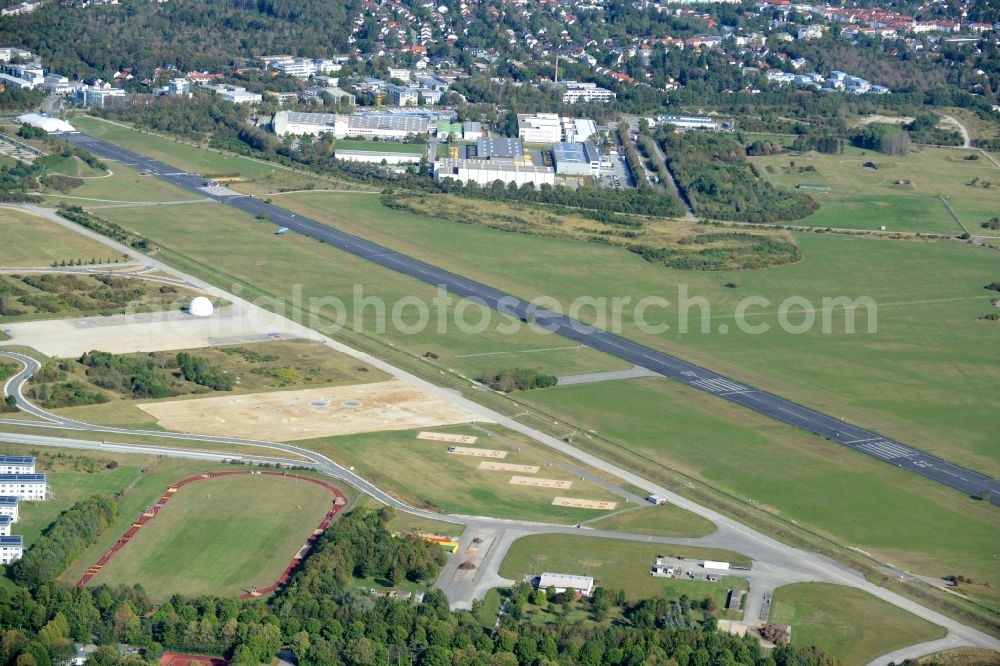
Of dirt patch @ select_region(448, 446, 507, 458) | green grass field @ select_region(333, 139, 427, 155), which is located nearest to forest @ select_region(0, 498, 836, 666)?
dirt patch @ select_region(448, 446, 507, 458)

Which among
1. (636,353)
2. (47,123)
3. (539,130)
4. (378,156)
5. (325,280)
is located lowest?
(636,353)

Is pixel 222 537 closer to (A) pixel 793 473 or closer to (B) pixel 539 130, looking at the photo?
(A) pixel 793 473

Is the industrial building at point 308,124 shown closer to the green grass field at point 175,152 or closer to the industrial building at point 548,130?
the green grass field at point 175,152

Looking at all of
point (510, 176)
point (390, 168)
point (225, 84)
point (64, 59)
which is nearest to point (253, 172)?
point (390, 168)

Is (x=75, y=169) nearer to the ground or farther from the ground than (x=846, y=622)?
farther from the ground

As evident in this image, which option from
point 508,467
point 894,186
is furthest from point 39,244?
point 894,186

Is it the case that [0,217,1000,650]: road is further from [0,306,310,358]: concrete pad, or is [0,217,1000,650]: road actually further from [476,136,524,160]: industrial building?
[476,136,524,160]: industrial building
